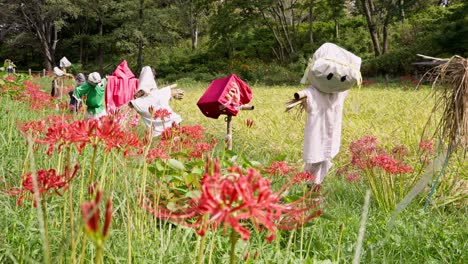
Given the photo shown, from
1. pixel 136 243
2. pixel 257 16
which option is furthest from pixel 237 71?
pixel 136 243

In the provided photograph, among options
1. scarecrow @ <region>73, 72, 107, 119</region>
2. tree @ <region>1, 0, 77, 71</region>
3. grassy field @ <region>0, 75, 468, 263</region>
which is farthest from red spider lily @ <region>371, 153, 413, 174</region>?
tree @ <region>1, 0, 77, 71</region>

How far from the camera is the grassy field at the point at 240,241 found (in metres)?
1.48

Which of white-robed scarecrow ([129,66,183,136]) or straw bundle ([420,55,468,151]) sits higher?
straw bundle ([420,55,468,151])

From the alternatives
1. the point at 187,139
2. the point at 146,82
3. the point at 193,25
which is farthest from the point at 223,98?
the point at 193,25

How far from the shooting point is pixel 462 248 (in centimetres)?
234

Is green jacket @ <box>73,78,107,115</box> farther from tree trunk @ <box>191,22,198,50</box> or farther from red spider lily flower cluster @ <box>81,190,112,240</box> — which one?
tree trunk @ <box>191,22,198,50</box>

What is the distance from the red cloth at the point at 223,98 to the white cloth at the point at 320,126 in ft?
2.25

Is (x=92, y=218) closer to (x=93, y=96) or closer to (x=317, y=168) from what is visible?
(x=317, y=168)

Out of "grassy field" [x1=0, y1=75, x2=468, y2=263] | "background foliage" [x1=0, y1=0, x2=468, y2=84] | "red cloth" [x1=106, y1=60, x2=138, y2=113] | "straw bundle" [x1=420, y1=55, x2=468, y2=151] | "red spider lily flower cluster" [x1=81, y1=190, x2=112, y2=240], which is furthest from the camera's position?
"background foliage" [x1=0, y1=0, x2=468, y2=84]

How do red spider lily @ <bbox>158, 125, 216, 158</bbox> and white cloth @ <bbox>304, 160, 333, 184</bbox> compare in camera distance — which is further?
white cloth @ <bbox>304, 160, 333, 184</bbox>

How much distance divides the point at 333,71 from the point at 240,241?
1.74 m

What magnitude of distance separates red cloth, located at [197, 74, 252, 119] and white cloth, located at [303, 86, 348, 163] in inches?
27.0

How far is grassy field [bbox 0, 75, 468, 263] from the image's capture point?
1.48 metres

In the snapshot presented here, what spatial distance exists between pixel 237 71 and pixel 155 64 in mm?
7869
